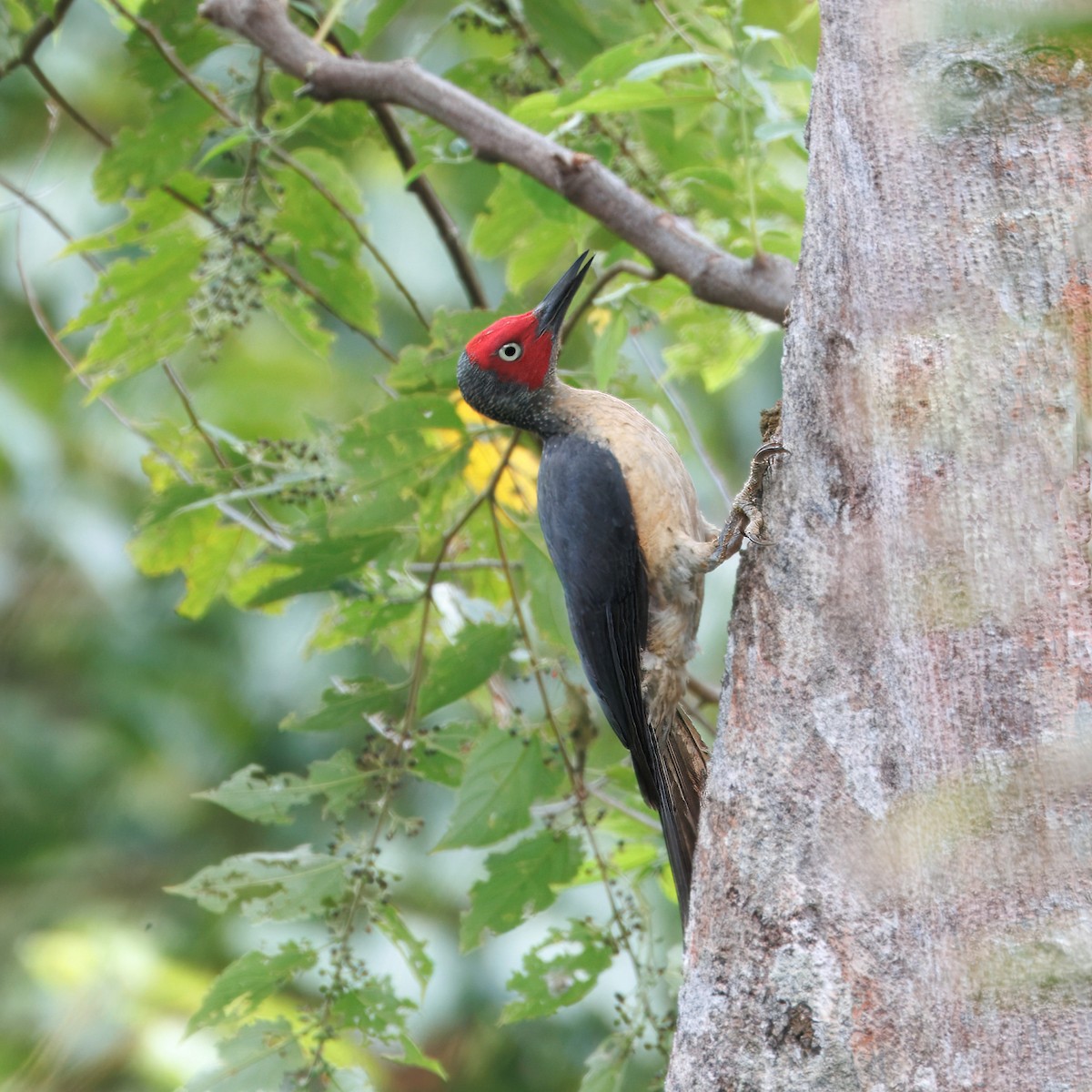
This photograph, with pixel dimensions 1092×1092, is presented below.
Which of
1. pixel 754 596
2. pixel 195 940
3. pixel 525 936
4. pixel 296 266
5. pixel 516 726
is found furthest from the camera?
pixel 195 940

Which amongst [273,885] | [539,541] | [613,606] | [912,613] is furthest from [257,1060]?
[912,613]

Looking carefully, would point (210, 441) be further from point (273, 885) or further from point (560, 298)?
point (273, 885)

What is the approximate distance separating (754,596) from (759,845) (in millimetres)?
400

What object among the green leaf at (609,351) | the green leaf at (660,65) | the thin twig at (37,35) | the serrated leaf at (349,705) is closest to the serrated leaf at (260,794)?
the serrated leaf at (349,705)

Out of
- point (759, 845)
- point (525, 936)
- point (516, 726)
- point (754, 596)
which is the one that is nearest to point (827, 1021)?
point (759, 845)

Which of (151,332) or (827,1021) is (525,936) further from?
(827,1021)

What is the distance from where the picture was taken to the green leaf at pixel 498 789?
7.99 ft

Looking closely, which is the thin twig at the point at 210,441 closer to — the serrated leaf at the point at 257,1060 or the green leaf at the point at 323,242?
the green leaf at the point at 323,242

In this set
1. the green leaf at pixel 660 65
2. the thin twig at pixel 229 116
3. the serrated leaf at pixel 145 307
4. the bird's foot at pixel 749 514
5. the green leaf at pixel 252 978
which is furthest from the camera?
the thin twig at pixel 229 116

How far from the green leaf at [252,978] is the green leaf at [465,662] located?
578 millimetres

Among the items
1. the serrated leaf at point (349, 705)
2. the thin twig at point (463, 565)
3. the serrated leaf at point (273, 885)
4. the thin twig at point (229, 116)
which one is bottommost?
the serrated leaf at point (273, 885)

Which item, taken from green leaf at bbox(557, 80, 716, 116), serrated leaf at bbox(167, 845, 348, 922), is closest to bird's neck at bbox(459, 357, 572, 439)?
green leaf at bbox(557, 80, 716, 116)

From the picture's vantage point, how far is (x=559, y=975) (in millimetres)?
2502

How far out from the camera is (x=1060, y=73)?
162 cm
